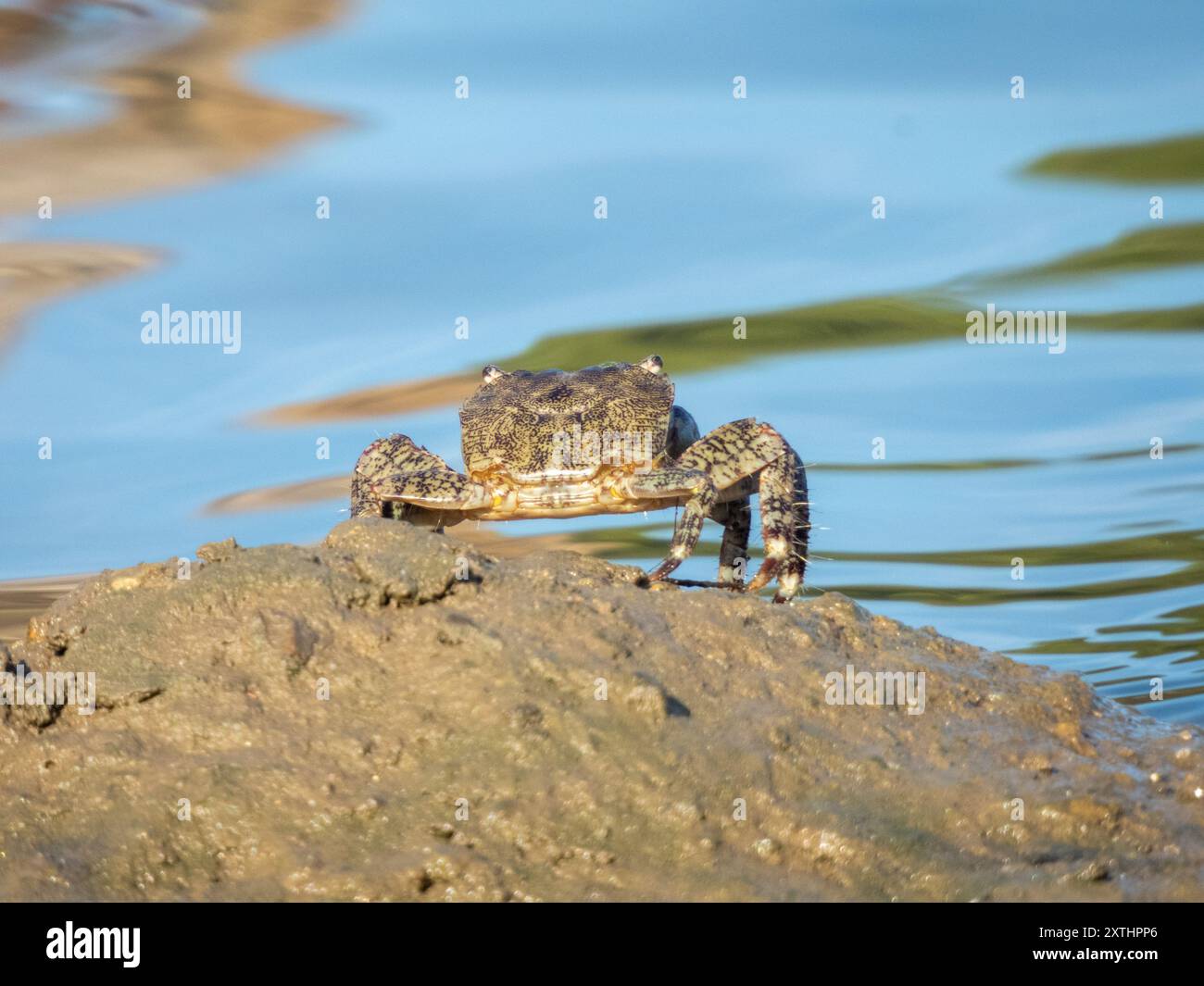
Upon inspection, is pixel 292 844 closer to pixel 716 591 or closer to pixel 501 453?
pixel 716 591

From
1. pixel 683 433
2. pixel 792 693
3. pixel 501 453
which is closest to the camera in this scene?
pixel 792 693

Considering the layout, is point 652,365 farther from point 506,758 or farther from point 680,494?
point 506,758

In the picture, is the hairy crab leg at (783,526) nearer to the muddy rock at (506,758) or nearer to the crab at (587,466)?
the crab at (587,466)

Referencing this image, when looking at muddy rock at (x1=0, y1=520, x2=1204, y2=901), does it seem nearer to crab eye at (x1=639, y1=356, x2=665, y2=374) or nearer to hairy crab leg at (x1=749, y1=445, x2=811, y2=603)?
hairy crab leg at (x1=749, y1=445, x2=811, y2=603)

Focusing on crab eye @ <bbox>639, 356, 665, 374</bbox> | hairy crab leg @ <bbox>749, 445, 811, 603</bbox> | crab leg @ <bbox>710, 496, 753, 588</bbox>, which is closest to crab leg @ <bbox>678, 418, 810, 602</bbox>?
hairy crab leg @ <bbox>749, 445, 811, 603</bbox>

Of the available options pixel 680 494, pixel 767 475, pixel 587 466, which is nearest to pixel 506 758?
pixel 680 494

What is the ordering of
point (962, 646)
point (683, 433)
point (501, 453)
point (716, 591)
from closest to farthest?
point (716, 591)
point (962, 646)
point (501, 453)
point (683, 433)
